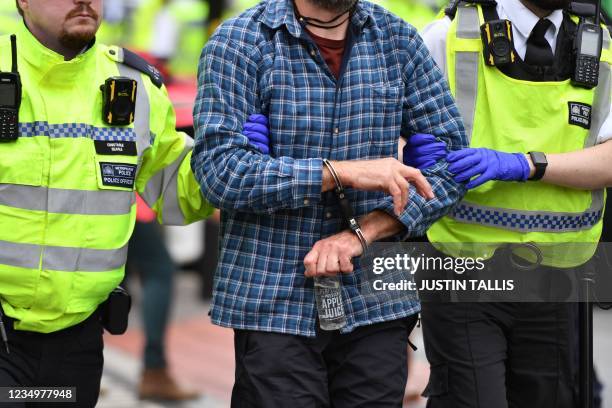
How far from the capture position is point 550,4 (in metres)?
4.25

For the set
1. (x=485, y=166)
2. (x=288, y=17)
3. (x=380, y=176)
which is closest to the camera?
(x=380, y=176)

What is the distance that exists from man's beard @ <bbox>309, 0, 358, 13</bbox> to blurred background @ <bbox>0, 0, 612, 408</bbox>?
1395mm

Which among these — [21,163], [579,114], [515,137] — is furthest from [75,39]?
[579,114]

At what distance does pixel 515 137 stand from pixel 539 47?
328 mm

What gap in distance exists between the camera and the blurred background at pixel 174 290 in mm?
6523

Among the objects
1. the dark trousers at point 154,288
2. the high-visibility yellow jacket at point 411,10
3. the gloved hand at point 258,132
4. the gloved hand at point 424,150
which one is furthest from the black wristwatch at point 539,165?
the high-visibility yellow jacket at point 411,10

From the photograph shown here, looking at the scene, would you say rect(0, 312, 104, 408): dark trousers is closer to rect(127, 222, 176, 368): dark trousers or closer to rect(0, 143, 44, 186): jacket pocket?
rect(0, 143, 44, 186): jacket pocket

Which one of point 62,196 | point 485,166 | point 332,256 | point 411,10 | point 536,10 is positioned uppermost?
point 411,10

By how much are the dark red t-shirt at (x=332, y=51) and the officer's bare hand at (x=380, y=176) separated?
0.35m

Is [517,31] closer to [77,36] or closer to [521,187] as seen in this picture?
[521,187]

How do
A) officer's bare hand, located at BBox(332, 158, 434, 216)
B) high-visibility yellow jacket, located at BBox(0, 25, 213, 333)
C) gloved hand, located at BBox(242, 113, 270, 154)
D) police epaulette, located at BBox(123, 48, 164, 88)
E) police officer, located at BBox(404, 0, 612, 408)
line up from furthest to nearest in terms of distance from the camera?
police officer, located at BBox(404, 0, 612, 408) < police epaulette, located at BBox(123, 48, 164, 88) < high-visibility yellow jacket, located at BBox(0, 25, 213, 333) < gloved hand, located at BBox(242, 113, 270, 154) < officer's bare hand, located at BBox(332, 158, 434, 216)

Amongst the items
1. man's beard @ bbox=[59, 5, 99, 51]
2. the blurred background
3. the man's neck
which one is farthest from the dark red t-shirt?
the blurred background

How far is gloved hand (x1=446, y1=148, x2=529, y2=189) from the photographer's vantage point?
3916 millimetres

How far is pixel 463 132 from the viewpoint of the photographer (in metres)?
4.01
